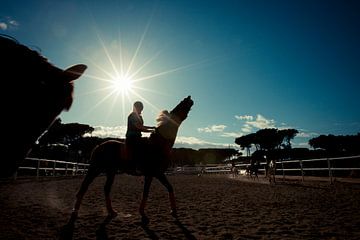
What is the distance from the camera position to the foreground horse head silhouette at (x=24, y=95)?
66.6 inches

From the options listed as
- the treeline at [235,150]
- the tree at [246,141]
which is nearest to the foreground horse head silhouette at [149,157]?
the treeline at [235,150]

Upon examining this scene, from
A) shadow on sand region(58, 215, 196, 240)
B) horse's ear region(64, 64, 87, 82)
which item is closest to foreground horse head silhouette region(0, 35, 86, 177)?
horse's ear region(64, 64, 87, 82)

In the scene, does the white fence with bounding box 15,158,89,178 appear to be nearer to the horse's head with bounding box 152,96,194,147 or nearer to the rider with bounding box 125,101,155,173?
the rider with bounding box 125,101,155,173

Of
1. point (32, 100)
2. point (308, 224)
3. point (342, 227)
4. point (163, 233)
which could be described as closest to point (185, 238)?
point (163, 233)

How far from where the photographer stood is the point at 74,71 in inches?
76.1

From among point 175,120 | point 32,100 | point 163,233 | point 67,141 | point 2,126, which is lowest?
point 163,233

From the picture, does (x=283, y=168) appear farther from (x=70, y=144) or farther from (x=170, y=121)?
(x=70, y=144)

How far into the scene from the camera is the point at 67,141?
73312mm

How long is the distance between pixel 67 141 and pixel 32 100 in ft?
255

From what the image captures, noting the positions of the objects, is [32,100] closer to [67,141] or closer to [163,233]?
[163,233]

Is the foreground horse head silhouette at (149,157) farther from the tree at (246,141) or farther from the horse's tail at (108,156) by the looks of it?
the tree at (246,141)

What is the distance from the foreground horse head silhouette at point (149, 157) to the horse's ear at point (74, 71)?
3749 millimetres

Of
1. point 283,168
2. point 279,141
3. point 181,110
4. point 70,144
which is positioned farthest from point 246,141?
point 181,110

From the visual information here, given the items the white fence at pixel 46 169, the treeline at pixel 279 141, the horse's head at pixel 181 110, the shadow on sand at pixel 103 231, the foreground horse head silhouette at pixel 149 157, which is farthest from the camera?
the treeline at pixel 279 141
